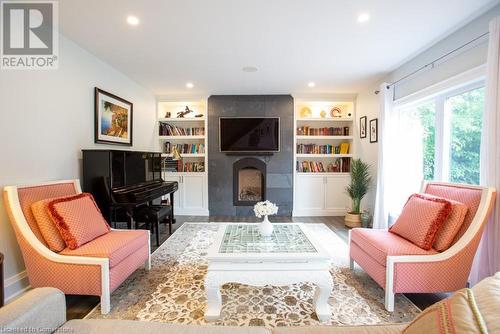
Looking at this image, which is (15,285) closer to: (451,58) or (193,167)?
(193,167)

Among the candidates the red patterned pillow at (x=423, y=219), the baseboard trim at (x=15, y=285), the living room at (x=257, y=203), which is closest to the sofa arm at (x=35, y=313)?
the living room at (x=257, y=203)

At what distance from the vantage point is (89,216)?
2082 mm

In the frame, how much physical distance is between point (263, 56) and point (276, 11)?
91 centimetres

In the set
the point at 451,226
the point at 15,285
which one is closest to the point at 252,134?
the point at 451,226

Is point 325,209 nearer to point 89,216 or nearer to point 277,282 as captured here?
point 277,282

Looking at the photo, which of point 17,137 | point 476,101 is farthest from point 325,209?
point 17,137

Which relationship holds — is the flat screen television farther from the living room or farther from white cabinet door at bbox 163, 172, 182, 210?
white cabinet door at bbox 163, 172, 182, 210

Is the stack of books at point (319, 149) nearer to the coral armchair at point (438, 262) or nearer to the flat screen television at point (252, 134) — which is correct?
the flat screen television at point (252, 134)

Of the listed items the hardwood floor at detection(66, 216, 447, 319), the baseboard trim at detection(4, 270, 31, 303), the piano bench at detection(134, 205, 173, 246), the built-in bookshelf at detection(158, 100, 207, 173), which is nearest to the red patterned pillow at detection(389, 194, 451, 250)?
the hardwood floor at detection(66, 216, 447, 319)

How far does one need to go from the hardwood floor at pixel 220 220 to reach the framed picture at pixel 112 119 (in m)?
1.62

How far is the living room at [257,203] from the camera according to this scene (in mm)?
1737

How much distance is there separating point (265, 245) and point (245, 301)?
0.49 m

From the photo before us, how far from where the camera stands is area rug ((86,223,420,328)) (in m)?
1.71

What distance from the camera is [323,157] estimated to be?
16.3ft
